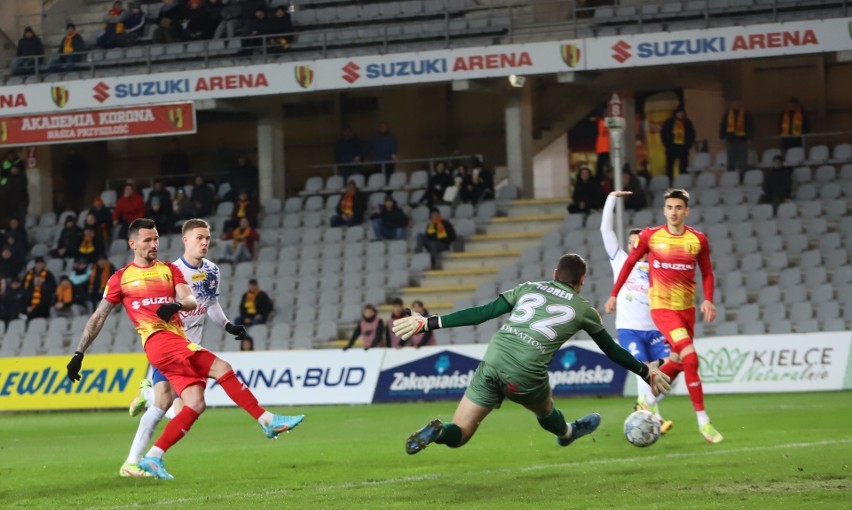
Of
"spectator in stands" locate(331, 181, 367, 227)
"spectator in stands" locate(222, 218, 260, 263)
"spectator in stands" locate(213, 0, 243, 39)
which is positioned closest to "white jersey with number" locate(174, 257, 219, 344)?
"spectator in stands" locate(222, 218, 260, 263)

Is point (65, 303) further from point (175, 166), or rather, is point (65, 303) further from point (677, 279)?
point (677, 279)

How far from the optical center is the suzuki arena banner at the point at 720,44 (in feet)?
84.7

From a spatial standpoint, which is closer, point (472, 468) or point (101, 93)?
point (472, 468)

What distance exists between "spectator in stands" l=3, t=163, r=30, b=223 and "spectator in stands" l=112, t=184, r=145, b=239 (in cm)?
339

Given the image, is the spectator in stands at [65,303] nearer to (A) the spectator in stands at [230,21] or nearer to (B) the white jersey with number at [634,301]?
(A) the spectator in stands at [230,21]

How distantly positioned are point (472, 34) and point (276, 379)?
9.61 m

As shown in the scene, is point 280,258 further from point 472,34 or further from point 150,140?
point 150,140

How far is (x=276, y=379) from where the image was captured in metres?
23.3

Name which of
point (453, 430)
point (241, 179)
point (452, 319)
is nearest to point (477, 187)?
point (241, 179)

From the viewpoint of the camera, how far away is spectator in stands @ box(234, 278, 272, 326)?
89.5 feet

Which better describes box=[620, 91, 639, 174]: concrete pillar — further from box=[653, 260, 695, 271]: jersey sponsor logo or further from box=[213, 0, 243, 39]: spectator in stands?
box=[653, 260, 695, 271]: jersey sponsor logo

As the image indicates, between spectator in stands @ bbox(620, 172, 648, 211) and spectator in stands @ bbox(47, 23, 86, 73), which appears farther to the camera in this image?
spectator in stands @ bbox(47, 23, 86, 73)

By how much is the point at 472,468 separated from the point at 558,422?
1.11 meters

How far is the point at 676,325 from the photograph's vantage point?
1311 centimetres
